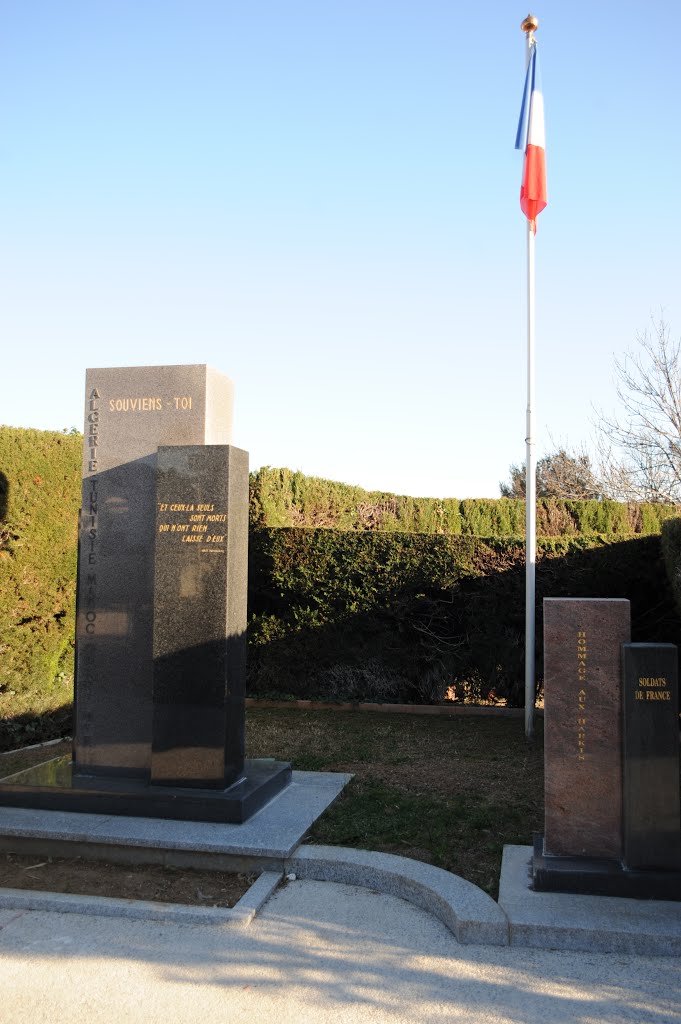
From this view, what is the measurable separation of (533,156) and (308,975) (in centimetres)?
827

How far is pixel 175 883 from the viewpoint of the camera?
462cm

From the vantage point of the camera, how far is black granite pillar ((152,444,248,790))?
5.46m

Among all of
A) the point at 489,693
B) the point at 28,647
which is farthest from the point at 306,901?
the point at 489,693

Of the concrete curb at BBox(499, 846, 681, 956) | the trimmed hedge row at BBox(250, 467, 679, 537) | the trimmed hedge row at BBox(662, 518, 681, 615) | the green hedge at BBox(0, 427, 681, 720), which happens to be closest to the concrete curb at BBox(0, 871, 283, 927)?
the concrete curb at BBox(499, 846, 681, 956)

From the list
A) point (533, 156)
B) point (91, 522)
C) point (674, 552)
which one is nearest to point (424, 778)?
point (91, 522)

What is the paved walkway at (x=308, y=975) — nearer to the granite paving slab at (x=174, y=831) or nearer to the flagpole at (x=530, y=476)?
the granite paving slab at (x=174, y=831)

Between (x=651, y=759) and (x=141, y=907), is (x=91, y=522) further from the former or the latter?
(x=651, y=759)

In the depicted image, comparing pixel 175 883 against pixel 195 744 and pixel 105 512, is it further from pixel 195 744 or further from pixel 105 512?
pixel 105 512

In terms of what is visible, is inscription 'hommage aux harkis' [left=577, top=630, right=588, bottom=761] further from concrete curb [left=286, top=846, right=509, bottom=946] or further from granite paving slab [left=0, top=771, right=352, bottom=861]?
granite paving slab [left=0, top=771, right=352, bottom=861]

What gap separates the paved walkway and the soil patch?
303 mm

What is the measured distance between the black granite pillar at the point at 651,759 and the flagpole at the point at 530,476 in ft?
14.1

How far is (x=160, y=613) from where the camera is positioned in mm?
5586

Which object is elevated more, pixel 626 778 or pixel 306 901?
pixel 626 778

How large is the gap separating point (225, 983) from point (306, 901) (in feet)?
3.10
